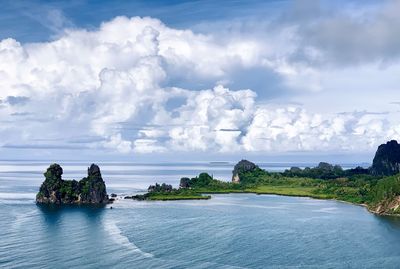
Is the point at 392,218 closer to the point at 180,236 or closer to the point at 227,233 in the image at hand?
the point at 227,233

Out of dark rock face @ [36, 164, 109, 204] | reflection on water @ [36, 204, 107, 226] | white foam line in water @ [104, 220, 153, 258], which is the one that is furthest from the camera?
dark rock face @ [36, 164, 109, 204]

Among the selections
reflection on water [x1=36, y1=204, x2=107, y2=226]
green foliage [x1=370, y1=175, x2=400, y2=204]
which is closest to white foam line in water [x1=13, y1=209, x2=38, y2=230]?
reflection on water [x1=36, y1=204, x2=107, y2=226]

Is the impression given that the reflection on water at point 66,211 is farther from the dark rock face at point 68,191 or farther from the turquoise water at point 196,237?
the dark rock face at point 68,191

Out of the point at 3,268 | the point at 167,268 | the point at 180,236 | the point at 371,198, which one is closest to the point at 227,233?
the point at 180,236

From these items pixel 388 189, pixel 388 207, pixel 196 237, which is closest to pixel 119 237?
pixel 196 237

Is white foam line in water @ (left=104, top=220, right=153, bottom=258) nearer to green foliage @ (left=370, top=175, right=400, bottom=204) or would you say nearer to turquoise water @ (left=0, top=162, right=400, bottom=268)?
turquoise water @ (left=0, top=162, right=400, bottom=268)

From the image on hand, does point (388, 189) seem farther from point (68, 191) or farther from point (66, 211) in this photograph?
point (68, 191)
